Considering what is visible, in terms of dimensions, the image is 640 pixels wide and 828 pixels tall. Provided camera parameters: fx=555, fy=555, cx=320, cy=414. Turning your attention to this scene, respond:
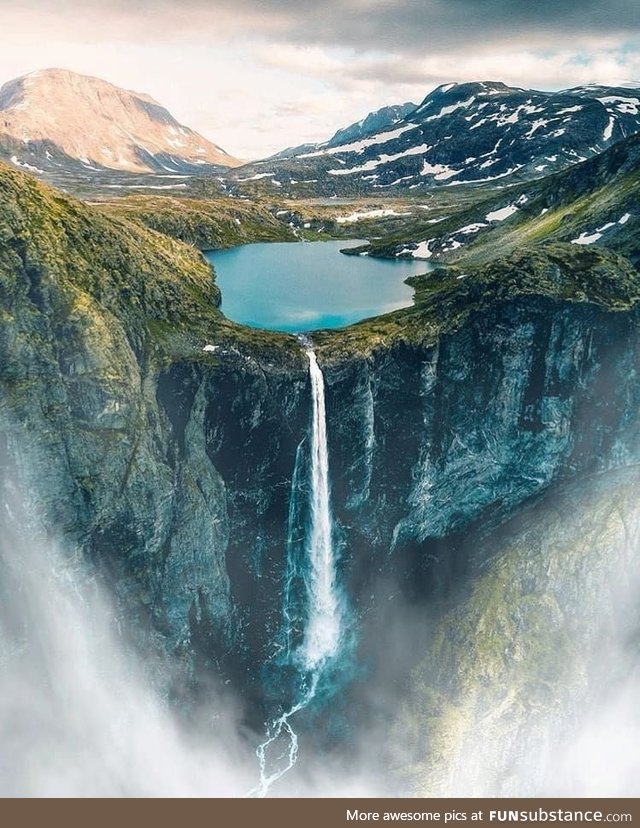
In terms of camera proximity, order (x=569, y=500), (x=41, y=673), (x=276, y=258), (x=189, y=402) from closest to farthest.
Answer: (x=41, y=673)
(x=189, y=402)
(x=569, y=500)
(x=276, y=258)

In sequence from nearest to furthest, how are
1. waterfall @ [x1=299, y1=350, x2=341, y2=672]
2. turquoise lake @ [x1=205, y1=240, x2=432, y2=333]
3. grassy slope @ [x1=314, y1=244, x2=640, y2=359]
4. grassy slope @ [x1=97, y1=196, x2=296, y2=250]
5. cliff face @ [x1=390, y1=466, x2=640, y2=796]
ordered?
cliff face @ [x1=390, y1=466, x2=640, y2=796]
waterfall @ [x1=299, y1=350, x2=341, y2=672]
grassy slope @ [x1=314, y1=244, x2=640, y2=359]
turquoise lake @ [x1=205, y1=240, x2=432, y2=333]
grassy slope @ [x1=97, y1=196, x2=296, y2=250]

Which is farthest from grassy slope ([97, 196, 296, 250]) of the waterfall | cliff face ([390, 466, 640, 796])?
cliff face ([390, 466, 640, 796])

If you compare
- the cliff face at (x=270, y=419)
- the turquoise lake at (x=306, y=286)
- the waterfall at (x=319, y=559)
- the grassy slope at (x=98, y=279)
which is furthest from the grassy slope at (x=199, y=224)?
the waterfall at (x=319, y=559)

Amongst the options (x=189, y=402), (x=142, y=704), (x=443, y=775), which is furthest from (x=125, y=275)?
(x=443, y=775)

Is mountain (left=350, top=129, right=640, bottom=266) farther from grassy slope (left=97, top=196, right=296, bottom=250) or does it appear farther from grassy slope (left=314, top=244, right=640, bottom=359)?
grassy slope (left=97, top=196, right=296, bottom=250)

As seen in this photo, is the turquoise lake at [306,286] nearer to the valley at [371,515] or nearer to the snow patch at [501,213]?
the valley at [371,515]
